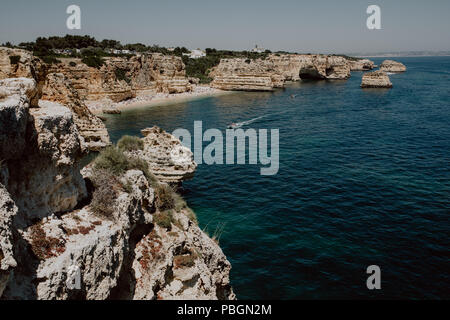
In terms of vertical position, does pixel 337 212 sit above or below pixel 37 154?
below

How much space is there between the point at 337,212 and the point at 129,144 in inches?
625

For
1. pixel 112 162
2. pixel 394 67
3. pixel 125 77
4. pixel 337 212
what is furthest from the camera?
pixel 394 67

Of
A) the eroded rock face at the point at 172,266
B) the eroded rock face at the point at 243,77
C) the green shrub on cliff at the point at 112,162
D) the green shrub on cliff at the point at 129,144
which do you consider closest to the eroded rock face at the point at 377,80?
the eroded rock face at the point at 243,77

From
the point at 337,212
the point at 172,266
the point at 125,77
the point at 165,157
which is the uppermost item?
the point at 125,77

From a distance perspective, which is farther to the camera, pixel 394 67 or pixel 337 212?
pixel 394 67

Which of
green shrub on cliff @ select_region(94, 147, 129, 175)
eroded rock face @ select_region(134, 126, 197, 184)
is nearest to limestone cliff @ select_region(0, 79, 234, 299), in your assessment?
green shrub on cliff @ select_region(94, 147, 129, 175)

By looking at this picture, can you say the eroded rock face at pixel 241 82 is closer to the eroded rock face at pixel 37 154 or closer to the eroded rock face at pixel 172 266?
the eroded rock face at pixel 172 266

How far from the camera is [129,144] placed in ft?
72.7

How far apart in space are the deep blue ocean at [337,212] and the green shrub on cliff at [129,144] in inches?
246

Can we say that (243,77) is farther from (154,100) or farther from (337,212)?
(337,212)

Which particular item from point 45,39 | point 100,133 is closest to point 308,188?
point 100,133

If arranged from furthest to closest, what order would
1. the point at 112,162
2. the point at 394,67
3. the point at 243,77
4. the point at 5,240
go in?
1. the point at 394,67
2. the point at 243,77
3. the point at 112,162
4. the point at 5,240

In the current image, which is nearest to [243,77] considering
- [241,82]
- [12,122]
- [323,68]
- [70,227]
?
[241,82]

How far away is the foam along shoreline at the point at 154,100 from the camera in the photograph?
2492 inches
